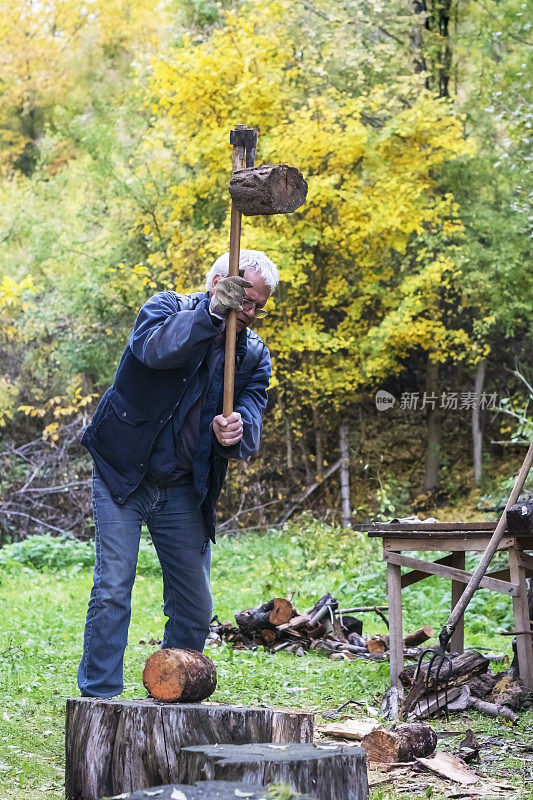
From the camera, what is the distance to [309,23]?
1183 centimetres

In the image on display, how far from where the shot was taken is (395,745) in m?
3.39

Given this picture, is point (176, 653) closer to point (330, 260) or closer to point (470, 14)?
point (330, 260)

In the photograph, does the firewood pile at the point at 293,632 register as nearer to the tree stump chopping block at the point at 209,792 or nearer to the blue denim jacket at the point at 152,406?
the blue denim jacket at the point at 152,406

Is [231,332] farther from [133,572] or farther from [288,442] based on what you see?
[288,442]

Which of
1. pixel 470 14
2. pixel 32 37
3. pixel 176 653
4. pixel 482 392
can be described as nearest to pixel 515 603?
pixel 176 653

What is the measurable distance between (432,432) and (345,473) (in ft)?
5.00

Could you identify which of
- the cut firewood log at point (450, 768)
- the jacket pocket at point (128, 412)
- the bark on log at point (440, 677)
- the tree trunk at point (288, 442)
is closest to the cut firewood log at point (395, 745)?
the cut firewood log at point (450, 768)

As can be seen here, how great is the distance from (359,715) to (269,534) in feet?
25.3

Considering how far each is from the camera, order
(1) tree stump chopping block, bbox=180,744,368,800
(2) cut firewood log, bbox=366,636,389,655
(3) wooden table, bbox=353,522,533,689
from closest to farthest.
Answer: (1) tree stump chopping block, bbox=180,744,368,800 < (3) wooden table, bbox=353,522,533,689 < (2) cut firewood log, bbox=366,636,389,655

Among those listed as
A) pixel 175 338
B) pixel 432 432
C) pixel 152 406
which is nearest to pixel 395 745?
pixel 152 406

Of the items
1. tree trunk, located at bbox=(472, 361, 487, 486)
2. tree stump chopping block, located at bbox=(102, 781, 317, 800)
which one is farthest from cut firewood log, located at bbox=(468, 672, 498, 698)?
tree trunk, located at bbox=(472, 361, 487, 486)

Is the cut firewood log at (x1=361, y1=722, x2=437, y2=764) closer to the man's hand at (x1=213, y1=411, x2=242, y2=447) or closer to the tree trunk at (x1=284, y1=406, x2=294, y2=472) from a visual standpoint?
the man's hand at (x1=213, y1=411, x2=242, y2=447)

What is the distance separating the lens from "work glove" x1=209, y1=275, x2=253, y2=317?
315 cm

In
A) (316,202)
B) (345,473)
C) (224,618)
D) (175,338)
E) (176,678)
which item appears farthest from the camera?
(345,473)
